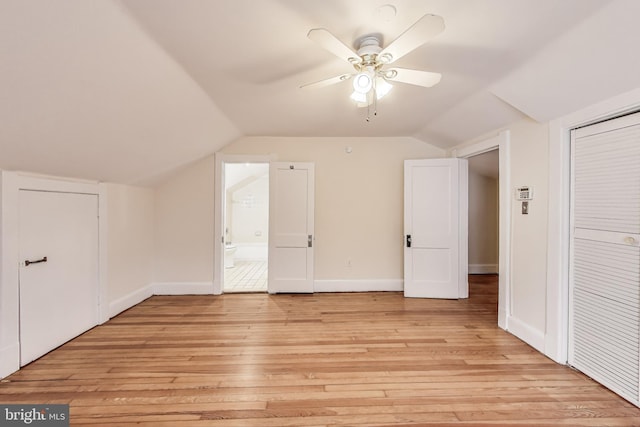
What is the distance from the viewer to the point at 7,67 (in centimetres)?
143

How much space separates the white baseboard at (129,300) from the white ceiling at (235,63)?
1.53 m

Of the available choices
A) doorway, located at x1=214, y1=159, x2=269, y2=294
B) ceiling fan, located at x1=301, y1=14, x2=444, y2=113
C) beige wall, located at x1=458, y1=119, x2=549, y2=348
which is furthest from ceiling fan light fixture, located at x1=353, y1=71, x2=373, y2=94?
doorway, located at x1=214, y1=159, x2=269, y2=294

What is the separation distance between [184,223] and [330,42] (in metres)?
3.59

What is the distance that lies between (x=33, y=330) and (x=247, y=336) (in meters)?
1.77

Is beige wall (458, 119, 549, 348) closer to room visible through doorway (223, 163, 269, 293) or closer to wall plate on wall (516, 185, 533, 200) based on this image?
wall plate on wall (516, 185, 533, 200)

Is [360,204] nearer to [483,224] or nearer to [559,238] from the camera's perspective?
[559,238]

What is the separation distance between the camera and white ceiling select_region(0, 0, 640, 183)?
151cm

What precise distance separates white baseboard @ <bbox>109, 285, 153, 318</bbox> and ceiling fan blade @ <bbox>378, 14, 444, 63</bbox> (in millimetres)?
3861

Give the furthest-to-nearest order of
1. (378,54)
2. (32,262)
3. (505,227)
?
(505,227)
(32,262)
(378,54)

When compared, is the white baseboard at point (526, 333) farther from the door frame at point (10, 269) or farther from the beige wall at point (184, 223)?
the door frame at point (10, 269)

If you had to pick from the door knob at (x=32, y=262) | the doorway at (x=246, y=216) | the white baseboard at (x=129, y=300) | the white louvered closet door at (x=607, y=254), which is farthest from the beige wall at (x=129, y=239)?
the white louvered closet door at (x=607, y=254)

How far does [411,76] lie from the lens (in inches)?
76.0

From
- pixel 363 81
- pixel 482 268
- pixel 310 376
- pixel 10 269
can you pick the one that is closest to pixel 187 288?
pixel 10 269

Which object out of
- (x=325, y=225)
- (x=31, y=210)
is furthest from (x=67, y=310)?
(x=325, y=225)
